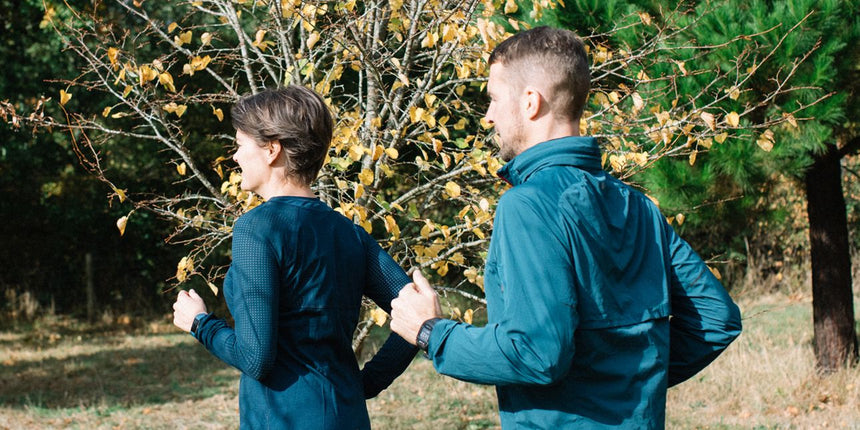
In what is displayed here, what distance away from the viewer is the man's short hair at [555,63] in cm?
153

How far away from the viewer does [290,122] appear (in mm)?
1889

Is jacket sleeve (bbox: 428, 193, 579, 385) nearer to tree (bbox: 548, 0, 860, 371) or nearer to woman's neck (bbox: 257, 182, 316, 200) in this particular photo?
woman's neck (bbox: 257, 182, 316, 200)

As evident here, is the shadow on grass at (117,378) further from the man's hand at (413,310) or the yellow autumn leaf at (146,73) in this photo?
the man's hand at (413,310)

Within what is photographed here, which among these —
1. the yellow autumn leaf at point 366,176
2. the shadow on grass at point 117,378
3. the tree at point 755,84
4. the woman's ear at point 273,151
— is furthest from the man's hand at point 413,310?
the shadow on grass at point 117,378

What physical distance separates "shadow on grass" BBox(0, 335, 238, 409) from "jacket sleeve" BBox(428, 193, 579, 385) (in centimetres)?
656

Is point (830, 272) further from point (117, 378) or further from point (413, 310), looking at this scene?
point (117, 378)

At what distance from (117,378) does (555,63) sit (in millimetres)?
8308

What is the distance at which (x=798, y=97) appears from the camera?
497cm

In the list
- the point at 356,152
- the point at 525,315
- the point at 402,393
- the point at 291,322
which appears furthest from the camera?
the point at 402,393

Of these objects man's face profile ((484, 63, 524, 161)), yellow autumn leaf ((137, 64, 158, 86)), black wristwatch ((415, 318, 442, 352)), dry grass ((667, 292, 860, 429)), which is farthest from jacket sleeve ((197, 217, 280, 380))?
dry grass ((667, 292, 860, 429))

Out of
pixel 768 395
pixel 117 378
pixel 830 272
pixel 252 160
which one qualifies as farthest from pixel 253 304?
pixel 117 378

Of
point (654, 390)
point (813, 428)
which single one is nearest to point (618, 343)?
point (654, 390)

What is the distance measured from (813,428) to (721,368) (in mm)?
1724

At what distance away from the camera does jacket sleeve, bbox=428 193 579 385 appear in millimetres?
1365
